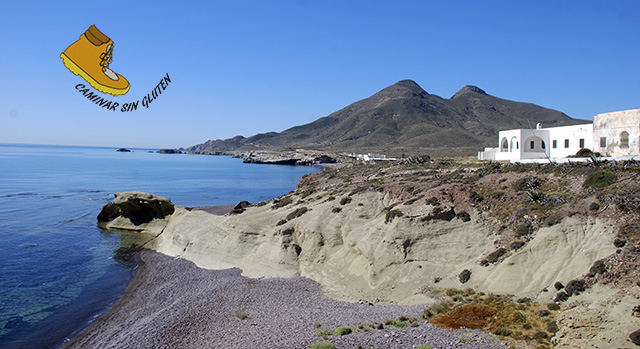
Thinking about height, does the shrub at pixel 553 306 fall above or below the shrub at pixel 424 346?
above

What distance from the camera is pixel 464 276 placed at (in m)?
18.2

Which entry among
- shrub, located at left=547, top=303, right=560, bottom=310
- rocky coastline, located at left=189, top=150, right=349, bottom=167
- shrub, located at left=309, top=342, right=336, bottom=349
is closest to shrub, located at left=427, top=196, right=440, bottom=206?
shrub, located at left=547, top=303, right=560, bottom=310

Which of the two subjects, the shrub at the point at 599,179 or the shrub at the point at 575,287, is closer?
the shrub at the point at 575,287

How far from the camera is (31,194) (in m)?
58.1

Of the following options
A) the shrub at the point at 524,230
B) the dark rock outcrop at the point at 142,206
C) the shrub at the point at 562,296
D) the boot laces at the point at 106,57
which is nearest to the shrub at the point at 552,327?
the shrub at the point at 562,296

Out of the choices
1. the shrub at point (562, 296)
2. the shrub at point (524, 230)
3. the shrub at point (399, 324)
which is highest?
the shrub at point (524, 230)

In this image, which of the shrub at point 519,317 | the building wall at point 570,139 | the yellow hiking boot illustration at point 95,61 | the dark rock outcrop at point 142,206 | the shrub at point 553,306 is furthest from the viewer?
the dark rock outcrop at point 142,206

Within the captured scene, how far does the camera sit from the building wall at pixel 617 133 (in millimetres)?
28438

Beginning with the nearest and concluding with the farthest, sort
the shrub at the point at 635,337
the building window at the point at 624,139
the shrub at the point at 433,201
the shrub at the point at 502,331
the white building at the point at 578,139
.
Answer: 1. the shrub at the point at 635,337
2. the shrub at the point at 502,331
3. the shrub at the point at 433,201
4. the white building at the point at 578,139
5. the building window at the point at 624,139

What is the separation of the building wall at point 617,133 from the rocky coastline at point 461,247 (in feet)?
25.1

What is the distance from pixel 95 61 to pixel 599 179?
22402mm

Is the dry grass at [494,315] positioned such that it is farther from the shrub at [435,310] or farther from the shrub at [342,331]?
the shrub at [342,331]

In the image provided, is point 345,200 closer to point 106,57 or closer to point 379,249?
point 379,249

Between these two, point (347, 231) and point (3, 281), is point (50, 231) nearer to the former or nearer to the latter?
point (3, 281)
